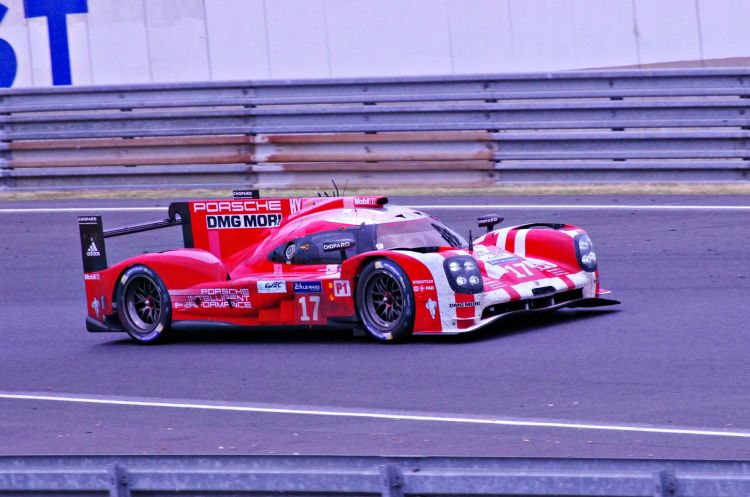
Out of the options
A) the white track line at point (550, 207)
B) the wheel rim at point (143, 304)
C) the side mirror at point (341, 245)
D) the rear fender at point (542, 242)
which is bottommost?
the wheel rim at point (143, 304)

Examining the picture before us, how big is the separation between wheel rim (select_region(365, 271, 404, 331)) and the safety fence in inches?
251

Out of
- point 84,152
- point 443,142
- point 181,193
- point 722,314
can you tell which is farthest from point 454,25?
point 722,314

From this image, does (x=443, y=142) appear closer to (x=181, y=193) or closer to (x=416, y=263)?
(x=181, y=193)

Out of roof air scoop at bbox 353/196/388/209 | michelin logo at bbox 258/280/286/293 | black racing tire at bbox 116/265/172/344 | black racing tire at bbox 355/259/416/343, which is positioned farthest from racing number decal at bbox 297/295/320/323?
black racing tire at bbox 116/265/172/344

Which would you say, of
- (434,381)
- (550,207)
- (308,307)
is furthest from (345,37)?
(434,381)

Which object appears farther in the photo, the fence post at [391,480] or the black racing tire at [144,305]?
the black racing tire at [144,305]

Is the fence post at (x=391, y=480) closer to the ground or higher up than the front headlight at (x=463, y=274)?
closer to the ground

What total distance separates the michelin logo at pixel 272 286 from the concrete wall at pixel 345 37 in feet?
21.1

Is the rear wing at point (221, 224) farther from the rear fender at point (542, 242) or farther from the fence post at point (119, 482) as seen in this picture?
the fence post at point (119, 482)

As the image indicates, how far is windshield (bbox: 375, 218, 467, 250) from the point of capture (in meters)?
10.4

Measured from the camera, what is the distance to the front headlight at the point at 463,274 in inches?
380

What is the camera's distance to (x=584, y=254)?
10.6 metres

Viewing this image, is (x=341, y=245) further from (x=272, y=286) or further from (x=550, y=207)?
(x=550, y=207)

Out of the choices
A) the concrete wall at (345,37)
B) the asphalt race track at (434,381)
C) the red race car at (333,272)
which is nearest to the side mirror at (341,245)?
the red race car at (333,272)
